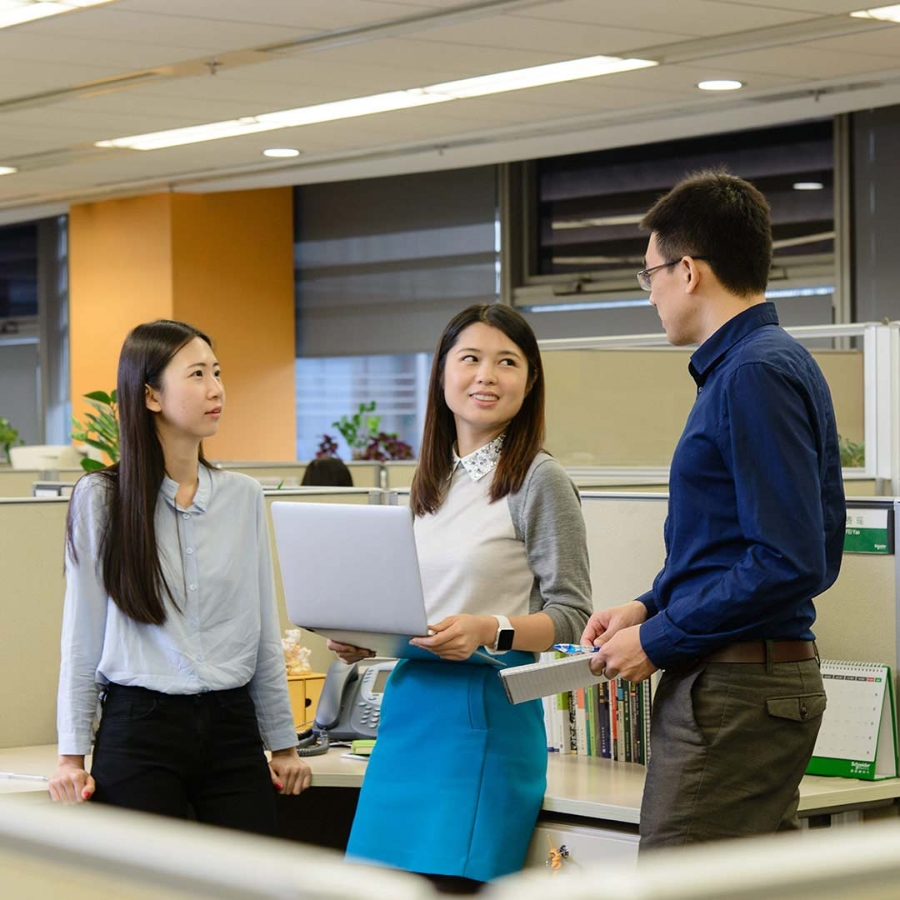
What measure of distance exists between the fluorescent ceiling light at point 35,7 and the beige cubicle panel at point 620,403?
222 cm

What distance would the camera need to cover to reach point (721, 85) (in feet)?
21.3

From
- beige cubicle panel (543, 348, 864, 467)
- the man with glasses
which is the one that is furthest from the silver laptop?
beige cubicle panel (543, 348, 864, 467)

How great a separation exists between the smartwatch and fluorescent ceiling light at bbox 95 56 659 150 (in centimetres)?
459

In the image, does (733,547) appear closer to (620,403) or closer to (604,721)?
(604,721)

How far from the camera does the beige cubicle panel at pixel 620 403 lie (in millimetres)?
4500

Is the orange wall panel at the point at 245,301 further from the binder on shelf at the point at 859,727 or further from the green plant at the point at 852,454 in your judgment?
the binder on shelf at the point at 859,727

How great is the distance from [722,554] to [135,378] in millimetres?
941

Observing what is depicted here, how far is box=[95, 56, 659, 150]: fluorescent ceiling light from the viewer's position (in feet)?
20.5

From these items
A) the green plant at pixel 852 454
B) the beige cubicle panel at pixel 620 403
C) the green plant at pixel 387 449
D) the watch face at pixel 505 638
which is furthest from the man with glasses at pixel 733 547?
the green plant at pixel 387 449

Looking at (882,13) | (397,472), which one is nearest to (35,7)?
(397,472)

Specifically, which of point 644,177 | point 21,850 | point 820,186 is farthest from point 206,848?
point 644,177

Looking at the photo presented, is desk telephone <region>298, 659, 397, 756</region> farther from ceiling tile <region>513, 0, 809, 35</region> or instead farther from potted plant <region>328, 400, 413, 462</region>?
potted plant <region>328, 400, 413, 462</region>

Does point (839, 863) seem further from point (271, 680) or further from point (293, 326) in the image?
point (293, 326)

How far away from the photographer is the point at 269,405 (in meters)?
10.1
